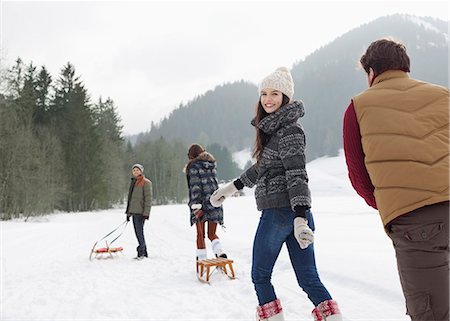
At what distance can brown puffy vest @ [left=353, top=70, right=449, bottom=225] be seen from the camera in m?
2.03

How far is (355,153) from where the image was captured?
7.55 feet

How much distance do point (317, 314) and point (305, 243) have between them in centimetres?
70

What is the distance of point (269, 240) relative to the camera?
10.4 ft

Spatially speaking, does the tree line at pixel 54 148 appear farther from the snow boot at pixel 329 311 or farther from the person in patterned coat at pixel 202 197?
the snow boot at pixel 329 311

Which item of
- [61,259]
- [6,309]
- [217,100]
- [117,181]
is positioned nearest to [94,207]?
[117,181]

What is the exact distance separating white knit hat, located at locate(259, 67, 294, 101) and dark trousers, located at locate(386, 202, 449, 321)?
1.68 meters

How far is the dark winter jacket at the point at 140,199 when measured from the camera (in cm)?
965

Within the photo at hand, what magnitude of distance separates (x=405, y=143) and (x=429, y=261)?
0.60 m

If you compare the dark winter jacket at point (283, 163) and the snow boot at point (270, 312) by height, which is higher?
the dark winter jacket at point (283, 163)

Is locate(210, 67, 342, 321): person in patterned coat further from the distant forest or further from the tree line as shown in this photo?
the tree line

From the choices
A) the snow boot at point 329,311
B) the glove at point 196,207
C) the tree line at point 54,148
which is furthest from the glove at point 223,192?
the tree line at point 54,148

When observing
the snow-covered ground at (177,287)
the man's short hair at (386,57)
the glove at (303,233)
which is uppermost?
the man's short hair at (386,57)

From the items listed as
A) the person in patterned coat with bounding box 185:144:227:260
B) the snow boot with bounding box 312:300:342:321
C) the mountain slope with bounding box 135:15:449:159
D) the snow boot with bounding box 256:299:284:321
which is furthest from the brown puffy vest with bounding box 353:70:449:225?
the mountain slope with bounding box 135:15:449:159

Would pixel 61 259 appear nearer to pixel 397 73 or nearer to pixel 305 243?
pixel 305 243
